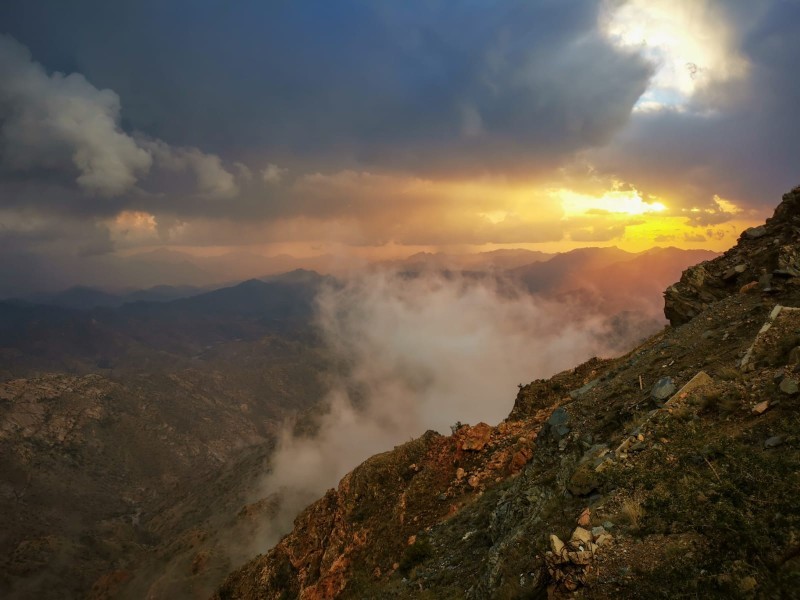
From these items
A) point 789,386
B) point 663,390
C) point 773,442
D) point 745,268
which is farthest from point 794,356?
point 745,268

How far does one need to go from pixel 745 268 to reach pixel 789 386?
56.1 ft

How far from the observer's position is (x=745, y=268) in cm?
2381

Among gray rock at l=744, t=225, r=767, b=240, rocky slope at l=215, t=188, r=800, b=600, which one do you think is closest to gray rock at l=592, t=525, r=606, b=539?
rocky slope at l=215, t=188, r=800, b=600

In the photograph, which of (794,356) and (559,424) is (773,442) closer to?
(794,356)

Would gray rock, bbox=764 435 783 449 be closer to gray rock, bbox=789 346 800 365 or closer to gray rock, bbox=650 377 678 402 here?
gray rock, bbox=789 346 800 365

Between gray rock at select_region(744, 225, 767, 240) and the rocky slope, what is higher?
gray rock at select_region(744, 225, 767, 240)

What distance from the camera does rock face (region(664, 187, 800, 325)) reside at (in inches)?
840

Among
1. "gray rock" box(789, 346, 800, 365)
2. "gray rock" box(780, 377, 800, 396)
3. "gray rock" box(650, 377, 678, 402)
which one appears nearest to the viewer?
"gray rock" box(780, 377, 800, 396)

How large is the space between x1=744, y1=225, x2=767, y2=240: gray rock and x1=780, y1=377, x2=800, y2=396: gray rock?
65.8 feet

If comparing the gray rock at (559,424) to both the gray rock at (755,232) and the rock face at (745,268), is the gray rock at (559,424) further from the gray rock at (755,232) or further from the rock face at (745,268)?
→ the gray rock at (755,232)

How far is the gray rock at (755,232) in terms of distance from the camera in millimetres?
25531

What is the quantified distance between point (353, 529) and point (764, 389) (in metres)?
26.5

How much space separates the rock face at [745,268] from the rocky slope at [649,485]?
0.10 m

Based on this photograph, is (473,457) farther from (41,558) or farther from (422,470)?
(41,558)
